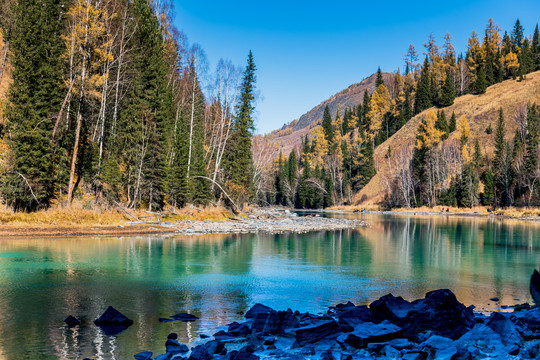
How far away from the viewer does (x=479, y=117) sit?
96.9 m

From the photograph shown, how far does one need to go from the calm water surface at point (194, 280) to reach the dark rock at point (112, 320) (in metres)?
0.23

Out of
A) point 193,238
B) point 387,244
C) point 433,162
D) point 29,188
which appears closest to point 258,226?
point 193,238

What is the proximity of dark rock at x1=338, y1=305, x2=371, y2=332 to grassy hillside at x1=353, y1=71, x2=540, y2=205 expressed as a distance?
8761cm

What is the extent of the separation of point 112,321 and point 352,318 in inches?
201

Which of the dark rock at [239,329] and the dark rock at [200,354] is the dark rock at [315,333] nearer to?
the dark rock at [239,329]

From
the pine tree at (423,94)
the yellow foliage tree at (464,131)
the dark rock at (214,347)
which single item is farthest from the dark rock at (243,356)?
the pine tree at (423,94)

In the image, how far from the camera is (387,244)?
88.5 ft

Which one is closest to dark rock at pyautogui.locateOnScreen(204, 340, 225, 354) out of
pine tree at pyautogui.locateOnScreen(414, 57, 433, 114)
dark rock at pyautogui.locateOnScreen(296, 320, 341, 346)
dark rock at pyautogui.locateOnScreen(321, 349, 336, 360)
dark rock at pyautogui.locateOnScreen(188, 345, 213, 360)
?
dark rock at pyautogui.locateOnScreen(188, 345, 213, 360)

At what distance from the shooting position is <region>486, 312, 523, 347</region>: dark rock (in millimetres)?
7149

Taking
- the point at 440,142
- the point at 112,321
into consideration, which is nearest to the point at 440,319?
the point at 112,321

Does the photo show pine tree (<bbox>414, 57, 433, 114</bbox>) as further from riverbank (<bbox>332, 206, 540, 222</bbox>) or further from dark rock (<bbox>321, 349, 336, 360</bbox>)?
dark rock (<bbox>321, 349, 336, 360</bbox>)

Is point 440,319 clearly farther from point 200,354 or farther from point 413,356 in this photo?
point 200,354

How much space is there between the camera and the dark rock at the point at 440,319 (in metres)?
7.88

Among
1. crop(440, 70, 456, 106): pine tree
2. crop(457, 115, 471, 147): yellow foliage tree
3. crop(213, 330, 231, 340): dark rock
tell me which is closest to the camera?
crop(213, 330, 231, 340): dark rock
